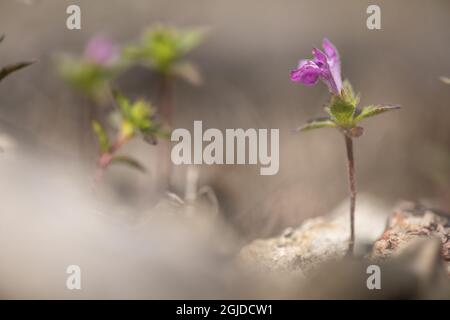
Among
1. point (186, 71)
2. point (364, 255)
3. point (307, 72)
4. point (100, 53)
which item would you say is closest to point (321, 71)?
point (307, 72)

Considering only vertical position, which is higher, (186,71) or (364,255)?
(186,71)

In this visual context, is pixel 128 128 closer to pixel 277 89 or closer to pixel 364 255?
pixel 364 255

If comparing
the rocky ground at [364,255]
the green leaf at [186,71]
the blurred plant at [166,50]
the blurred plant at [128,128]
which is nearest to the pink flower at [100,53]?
the blurred plant at [166,50]

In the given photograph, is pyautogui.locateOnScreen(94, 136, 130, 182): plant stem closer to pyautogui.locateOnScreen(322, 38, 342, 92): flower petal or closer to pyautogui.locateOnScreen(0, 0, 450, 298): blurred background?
pyautogui.locateOnScreen(0, 0, 450, 298): blurred background

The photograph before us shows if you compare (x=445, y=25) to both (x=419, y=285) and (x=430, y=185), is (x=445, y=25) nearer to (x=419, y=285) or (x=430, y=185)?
(x=430, y=185)
